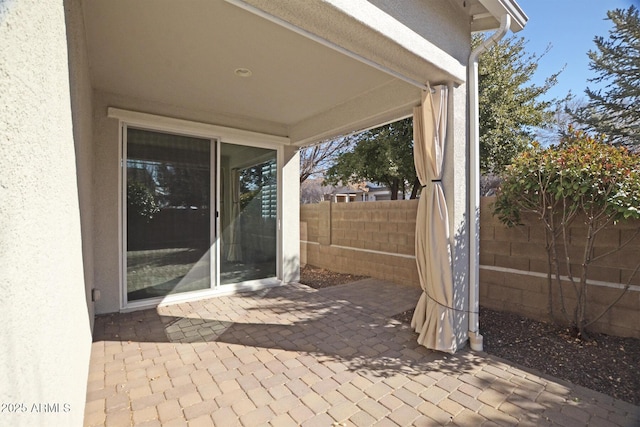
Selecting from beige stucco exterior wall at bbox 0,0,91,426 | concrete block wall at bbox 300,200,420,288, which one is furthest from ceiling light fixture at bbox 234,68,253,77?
concrete block wall at bbox 300,200,420,288

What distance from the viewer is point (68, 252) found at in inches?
66.1

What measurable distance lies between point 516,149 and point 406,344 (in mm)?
7253

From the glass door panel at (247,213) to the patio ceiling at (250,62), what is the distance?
74cm

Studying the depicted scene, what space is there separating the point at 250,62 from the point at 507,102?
25.3ft

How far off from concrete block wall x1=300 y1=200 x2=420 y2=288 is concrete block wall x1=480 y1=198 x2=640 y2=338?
147 centimetres

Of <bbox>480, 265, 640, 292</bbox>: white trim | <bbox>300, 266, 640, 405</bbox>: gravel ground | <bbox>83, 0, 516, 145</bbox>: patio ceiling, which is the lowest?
<bbox>300, 266, 640, 405</bbox>: gravel ground

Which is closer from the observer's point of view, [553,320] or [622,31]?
[553,320]

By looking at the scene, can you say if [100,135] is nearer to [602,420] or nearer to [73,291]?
[73,291]

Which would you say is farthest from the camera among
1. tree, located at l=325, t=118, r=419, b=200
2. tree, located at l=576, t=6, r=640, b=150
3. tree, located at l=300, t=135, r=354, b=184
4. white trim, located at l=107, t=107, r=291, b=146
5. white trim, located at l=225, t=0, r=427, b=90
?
tree, located at l=300, t=135, r=354, b=184

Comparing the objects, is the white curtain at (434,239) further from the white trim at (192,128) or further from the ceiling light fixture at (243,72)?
the white trim at (192,128)

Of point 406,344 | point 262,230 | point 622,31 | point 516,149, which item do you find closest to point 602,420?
point 406,344

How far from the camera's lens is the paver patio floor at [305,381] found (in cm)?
223

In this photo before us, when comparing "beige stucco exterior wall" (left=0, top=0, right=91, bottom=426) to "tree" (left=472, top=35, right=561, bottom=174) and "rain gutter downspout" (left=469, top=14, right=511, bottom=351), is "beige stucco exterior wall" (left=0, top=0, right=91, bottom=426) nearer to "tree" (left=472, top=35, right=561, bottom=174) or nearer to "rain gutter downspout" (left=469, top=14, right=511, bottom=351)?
"rain gutter downspout" (left=469, top=14, right=511, bottom=351)

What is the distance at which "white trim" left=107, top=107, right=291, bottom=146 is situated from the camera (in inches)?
168
